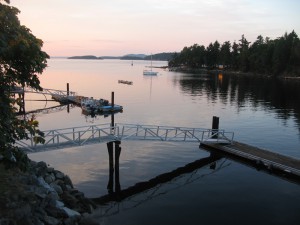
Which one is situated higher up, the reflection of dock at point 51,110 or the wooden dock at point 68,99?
the wooden dock at point 68,99

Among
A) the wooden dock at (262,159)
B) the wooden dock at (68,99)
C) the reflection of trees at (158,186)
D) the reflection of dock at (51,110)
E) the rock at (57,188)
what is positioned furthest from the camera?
the wooden dock at (68,99)

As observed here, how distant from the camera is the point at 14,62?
8250mm

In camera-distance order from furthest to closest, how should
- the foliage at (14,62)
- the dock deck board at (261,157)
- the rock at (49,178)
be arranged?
the dock deck board at (261,157) < the rock at (49,178) < the foliage at (14,62)

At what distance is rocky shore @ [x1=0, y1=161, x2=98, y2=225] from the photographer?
13320 millimetres

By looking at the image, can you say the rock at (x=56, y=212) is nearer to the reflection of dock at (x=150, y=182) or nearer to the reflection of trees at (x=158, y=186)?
the reflection of trees at (x=158, y=186)

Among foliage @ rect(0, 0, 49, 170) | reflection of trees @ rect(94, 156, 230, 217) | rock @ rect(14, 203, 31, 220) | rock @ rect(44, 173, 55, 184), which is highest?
foliage @ rect(0, 0, 49, 170)

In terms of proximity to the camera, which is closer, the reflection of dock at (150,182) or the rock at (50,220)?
the rock at (50,220)

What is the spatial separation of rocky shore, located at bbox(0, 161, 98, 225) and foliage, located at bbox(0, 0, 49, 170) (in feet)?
14.0

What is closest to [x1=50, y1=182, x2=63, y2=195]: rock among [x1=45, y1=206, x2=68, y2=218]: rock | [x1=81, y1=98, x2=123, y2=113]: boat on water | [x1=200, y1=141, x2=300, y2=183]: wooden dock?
[x1=45, y1=206, x2=68, y2=218]: rock

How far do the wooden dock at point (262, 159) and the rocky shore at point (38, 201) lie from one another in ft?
49.1

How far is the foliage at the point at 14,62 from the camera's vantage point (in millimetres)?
7797

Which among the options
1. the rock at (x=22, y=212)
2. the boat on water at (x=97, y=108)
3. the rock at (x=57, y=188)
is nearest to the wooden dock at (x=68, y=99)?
the boat on water at (x=97, y=108)

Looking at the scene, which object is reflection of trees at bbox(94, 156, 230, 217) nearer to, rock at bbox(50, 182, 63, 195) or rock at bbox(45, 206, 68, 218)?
rock at bbox(50, 182, 63, 195)

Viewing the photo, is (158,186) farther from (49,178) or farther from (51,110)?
(51,110)
